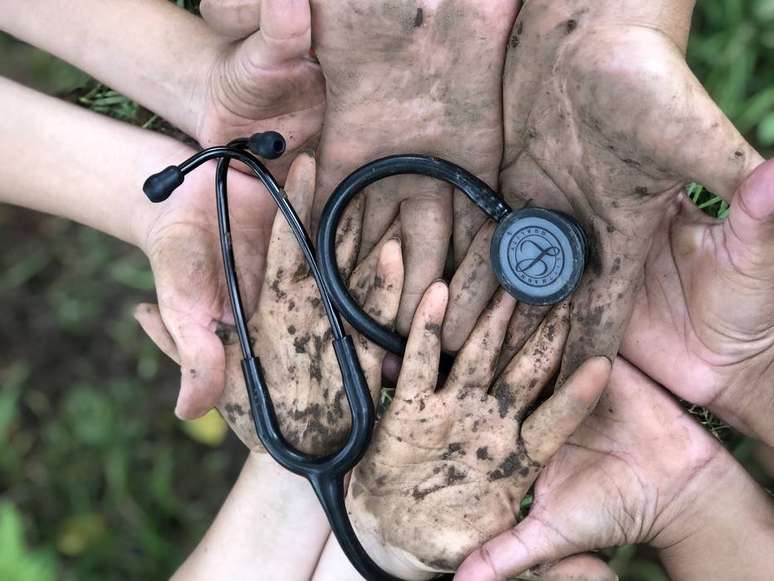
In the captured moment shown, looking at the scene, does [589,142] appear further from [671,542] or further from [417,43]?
[671,542]

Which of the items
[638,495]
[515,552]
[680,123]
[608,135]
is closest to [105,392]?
[515,552]

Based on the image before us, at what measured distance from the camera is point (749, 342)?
1325 millimetres

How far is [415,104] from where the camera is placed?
4.63ft

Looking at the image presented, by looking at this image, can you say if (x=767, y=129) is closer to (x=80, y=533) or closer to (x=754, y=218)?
(x=754, y=218)

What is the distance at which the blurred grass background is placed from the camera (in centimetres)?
185

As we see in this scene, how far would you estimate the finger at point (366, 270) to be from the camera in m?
1.45

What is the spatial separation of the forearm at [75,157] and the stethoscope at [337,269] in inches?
15.4

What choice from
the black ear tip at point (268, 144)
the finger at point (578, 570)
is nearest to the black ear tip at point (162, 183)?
the black ear tip at point (268, 144)

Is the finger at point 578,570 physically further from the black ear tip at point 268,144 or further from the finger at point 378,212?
the black ear tip at point 268,144

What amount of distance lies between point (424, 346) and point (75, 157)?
0.90 meters

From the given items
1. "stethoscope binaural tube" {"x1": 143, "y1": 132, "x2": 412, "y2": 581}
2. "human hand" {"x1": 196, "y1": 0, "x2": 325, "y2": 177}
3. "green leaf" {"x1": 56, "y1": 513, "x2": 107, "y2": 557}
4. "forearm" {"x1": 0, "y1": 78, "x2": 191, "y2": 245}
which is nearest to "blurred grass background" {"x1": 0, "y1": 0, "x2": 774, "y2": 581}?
"green leaf" {"x1": 56, "y1": 513, "x2": 107, "y2": 557}

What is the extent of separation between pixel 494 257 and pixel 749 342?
458 millimetres

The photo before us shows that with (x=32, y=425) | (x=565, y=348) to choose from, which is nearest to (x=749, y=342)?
(x=565, y=348)

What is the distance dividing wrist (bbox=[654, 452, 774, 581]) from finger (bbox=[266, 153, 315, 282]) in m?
0.83
